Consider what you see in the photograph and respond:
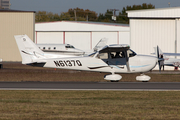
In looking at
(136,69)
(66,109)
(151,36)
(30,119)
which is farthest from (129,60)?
(151,36)

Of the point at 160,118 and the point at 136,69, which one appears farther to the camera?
the point at 136,69

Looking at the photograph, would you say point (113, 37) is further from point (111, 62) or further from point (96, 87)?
point (96, 87)

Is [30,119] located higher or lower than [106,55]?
lower

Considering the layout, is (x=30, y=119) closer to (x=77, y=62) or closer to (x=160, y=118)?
(x=160, y=118)

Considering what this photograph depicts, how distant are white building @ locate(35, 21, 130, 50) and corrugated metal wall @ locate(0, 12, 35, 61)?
9654 mm

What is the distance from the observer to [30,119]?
8.13 meters

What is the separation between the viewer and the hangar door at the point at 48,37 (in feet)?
190

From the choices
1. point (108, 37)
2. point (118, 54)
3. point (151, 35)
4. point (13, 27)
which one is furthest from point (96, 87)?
point (108, 37)

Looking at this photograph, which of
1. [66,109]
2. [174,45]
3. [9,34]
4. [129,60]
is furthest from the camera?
[9,34]

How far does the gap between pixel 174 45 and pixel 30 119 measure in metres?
26.4

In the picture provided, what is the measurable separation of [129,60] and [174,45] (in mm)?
14734

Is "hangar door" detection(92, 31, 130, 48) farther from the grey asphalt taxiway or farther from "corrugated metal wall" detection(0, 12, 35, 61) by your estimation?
the grey asphalt taxiway

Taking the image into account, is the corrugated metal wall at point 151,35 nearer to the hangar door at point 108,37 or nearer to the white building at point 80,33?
the white building at point 80,33

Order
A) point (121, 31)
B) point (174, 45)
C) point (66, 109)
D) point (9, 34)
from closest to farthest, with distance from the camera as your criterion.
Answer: point (66, 109)
point (174, 45)
point (9, 34)
point (121, 31)
